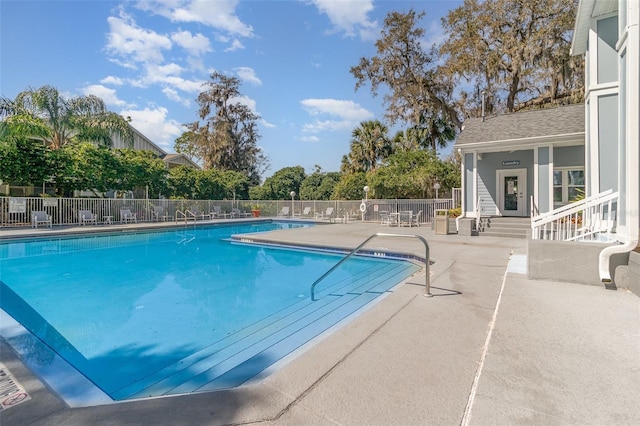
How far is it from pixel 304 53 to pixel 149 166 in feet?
37.9

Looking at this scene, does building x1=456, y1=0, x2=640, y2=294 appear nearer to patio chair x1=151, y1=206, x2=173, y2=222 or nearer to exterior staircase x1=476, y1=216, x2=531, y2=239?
exterior staircase x1=476, y1=216, x2=531, y2=239

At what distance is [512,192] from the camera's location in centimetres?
1382

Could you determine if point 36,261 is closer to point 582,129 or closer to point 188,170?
point 188,170

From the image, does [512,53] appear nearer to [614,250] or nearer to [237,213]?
[614,250]

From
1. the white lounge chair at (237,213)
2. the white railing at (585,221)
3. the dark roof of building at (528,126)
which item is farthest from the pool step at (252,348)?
the white lounge chair at (237,213)

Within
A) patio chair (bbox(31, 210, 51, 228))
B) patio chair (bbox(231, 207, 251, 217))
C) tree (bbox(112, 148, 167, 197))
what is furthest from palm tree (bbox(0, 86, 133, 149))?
patio chair (bbox(231, 207, 251, 217))

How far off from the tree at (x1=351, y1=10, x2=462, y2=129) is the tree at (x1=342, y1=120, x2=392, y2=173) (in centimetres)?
279

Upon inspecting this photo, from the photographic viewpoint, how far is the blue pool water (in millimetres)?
3516

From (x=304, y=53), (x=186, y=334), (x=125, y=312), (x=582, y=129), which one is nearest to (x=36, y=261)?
(x=125, y=312)

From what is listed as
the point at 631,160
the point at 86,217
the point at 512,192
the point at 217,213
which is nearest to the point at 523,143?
the point at 512,192

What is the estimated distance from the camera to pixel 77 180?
16.9m

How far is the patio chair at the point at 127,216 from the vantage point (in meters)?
17.9

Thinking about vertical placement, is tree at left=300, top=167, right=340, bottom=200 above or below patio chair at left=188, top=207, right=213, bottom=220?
above

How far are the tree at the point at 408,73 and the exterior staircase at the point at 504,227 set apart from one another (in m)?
12.0
